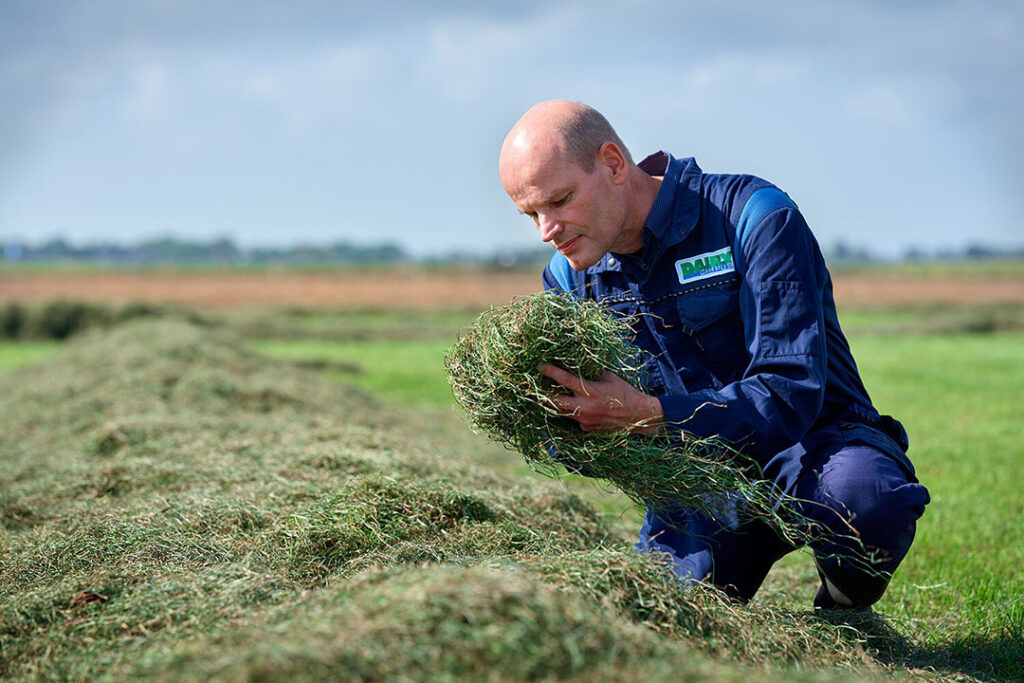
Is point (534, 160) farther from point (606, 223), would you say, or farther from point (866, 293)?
point (866, 293)

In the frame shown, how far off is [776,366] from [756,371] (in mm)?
89

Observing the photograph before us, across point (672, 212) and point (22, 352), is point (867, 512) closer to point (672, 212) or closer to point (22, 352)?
point (672, 212)

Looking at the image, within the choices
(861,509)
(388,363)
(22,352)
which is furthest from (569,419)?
(22,352)

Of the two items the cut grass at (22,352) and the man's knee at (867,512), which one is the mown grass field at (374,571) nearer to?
the man's knee at (867,512)

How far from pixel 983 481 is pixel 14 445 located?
298 inches

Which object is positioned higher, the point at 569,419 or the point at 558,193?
the point at 558,193

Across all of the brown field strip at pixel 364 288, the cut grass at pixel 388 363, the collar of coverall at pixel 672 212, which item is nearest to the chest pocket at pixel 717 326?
the collar of coverall at pixel 672 212

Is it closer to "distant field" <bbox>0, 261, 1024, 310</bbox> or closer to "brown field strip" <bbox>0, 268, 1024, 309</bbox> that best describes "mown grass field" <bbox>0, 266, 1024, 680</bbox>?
"distant field" <bbox>0, 261, 1024, 310</bbox>

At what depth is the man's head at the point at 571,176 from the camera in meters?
3.32

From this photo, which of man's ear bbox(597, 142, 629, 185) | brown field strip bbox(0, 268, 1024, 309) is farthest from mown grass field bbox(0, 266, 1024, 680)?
brown field strip bbox(0, 268, 1024, 309)

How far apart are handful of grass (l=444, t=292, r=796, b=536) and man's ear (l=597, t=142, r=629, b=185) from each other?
19.6 inches

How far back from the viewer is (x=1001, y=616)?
4043 millimetres

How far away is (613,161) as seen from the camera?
3465 millimetres

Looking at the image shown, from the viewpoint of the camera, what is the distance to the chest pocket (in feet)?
11.7
